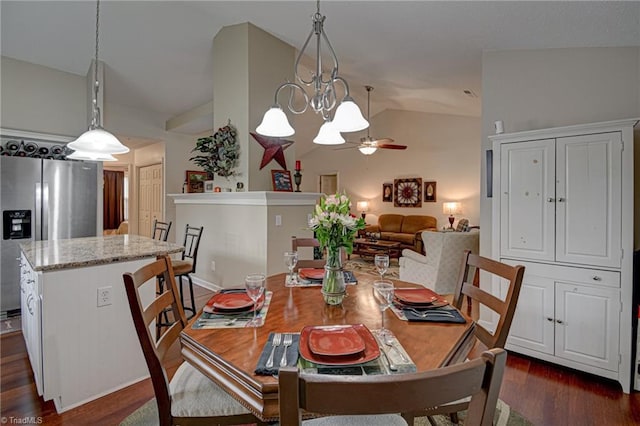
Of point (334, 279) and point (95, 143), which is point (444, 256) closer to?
point (334, 279)

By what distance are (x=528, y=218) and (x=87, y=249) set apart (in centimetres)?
335

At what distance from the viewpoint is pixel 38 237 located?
360 cm

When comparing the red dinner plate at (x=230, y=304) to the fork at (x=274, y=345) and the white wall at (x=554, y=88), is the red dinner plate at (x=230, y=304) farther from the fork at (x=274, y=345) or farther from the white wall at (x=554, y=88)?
the white wall at (x=554, y=88)

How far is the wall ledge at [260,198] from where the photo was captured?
3551mm

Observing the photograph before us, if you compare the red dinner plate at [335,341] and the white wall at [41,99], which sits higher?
the white wall at [41,99]

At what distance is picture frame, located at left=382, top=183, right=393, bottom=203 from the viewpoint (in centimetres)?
824

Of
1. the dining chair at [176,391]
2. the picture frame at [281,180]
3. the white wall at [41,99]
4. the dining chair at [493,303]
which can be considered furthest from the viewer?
the picture frame at [281,180]

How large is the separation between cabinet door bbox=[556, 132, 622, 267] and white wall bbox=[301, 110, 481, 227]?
4742 millimetres

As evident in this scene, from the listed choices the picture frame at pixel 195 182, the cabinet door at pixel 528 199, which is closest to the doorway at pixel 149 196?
the picture frame at pixel 195 182

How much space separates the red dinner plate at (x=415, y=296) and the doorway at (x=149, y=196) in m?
5.51

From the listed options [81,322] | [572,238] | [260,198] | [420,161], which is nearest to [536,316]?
[572,238]

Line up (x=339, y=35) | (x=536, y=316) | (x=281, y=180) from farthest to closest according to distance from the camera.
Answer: (x=281, y=180), (x=339, y=35), (x=536, y=316)

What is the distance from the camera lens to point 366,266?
20.3 ft

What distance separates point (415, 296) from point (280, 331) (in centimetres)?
72
